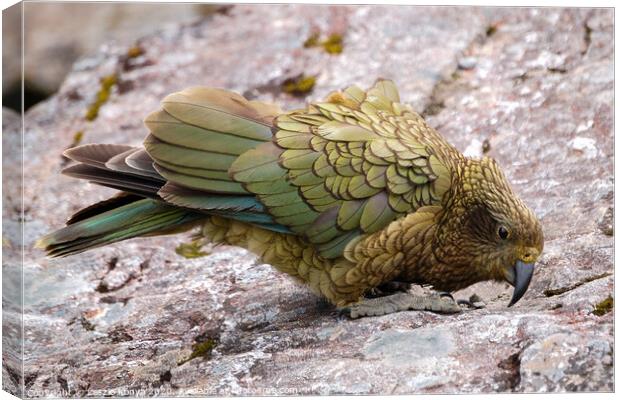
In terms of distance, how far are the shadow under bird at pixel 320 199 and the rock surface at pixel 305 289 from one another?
28cm

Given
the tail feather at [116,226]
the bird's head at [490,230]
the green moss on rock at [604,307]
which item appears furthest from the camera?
the tail feather at [116,226]

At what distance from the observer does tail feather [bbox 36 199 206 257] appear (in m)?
5.17

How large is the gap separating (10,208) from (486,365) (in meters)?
2.74

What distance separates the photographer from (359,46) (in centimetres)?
763

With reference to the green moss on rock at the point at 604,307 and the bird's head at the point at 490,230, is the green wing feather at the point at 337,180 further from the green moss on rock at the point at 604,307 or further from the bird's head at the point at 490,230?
the green moss on rock at the point at 604,307

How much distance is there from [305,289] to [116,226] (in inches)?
45.9

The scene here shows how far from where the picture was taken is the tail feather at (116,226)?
517cm

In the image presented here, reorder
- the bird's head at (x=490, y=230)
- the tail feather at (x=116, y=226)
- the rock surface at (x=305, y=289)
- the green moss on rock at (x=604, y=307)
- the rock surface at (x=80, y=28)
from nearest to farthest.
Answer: the rock surface at (x=305, y=289) < the green moss on rock at (x=604, y=307) < the bird's head at (x=490, y=230) < the tail feather at (x=116, y=226) < the rock surface at (x=80, y=28)

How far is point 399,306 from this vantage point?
5.19 metres

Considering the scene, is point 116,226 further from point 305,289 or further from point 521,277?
point 521,277

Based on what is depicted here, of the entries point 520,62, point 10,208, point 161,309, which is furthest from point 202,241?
point 520,62

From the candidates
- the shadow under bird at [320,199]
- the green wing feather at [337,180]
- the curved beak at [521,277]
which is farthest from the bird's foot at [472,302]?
the green wing feather at [337,180]

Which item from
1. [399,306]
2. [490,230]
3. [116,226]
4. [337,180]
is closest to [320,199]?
[337,180]

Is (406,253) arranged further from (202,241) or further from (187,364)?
(202,241)
